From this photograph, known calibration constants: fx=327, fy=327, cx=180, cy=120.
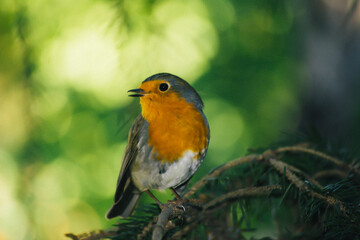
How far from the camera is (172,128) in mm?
1996

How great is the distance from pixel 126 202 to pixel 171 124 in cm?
88

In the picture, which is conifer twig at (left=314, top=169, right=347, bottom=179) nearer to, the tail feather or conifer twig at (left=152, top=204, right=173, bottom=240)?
conifer twig at (left=152, top=204, right=173, bottom=240)

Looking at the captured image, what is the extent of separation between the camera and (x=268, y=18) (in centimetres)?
197

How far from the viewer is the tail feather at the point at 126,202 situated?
8.09 feet

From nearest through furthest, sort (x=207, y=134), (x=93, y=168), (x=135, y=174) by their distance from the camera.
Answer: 1. (x=207, y=134)
2. (x=135, y=174)
3. (x=93, y=168)

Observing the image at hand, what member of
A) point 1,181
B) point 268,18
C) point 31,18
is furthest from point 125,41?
point 1,181

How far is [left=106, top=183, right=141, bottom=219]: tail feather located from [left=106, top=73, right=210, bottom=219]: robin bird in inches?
1.4

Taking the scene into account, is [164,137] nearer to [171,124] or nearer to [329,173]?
[171,124]

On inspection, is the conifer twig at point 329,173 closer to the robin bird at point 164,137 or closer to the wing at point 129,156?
the robin bird at point 164,137

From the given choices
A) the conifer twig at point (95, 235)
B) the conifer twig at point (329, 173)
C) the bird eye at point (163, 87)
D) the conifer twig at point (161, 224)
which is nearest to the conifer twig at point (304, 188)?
the conifer twig at point (329, 173)

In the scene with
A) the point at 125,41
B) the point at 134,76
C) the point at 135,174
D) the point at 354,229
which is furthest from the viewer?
the point at 135,174

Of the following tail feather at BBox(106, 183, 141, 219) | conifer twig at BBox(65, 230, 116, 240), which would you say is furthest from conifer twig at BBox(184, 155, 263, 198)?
tail feather at BBox(106, 183, 141, 219)

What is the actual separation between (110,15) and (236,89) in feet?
10.1

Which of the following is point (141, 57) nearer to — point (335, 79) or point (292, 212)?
point (292, 212)
